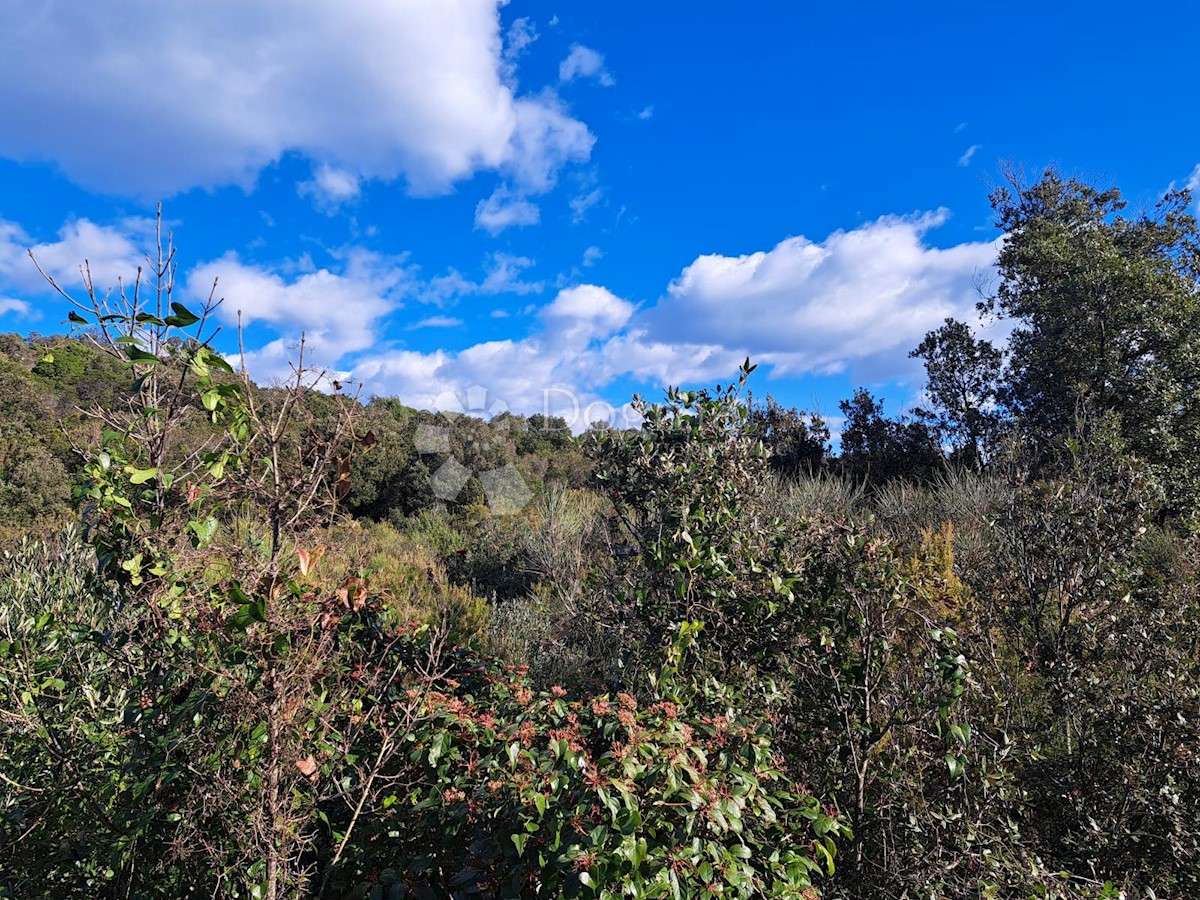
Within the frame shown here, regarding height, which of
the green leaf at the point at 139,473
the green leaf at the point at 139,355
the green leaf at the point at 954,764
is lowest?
the green leaf at the point at 954,764

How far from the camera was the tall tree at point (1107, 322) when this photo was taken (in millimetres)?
10945

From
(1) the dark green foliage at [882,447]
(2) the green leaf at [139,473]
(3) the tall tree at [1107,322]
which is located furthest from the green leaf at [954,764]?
(1) the dark green foliage at [882,447]

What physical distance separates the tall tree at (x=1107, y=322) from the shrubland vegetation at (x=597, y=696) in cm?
834

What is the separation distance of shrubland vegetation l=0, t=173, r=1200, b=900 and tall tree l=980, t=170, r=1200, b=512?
8336mm

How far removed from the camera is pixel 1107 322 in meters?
12.0

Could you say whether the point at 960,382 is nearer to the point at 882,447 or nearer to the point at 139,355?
the point at 882,447

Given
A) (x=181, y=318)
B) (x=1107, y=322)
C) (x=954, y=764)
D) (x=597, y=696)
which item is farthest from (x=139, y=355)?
(x=1107, y=322)

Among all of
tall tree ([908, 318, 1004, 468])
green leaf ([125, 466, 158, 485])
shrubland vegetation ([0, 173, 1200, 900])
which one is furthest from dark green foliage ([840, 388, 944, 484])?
green leaf ([125, 466, 158, 485])

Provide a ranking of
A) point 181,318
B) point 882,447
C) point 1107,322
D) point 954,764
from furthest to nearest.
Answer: point 882,447 < point 1107,322 < point 954,764 < point 181,318

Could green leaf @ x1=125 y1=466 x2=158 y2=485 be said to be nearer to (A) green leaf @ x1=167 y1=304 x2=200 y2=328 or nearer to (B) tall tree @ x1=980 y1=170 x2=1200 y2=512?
(A) green leaf @ x1=167 y1=304 x2=200 y2=328

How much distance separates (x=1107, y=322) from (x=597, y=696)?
13.7 meters

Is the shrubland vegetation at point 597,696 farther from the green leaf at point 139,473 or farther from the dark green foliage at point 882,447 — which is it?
the dark green foliage at point 882,447

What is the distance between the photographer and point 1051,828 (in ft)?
10.2

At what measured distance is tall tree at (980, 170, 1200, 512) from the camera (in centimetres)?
1095
